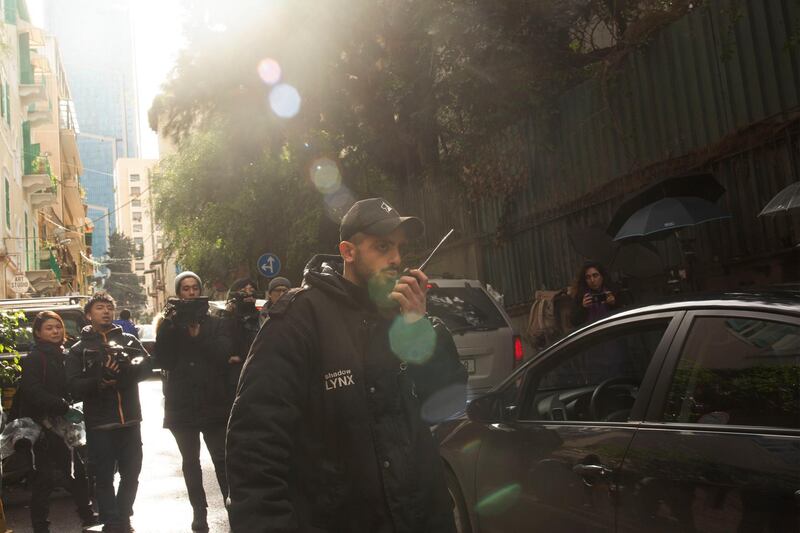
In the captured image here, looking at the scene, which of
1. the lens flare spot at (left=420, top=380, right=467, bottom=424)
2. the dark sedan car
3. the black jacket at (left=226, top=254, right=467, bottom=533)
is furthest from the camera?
the dark sedan car

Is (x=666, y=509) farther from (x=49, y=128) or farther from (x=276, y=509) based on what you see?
(x=49, y=128)

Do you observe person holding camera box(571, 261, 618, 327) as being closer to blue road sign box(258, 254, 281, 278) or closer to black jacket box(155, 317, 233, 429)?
black jacket box(155, 317, 233, 429)

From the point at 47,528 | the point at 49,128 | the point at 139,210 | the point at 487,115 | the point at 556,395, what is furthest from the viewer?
the point at 139,210

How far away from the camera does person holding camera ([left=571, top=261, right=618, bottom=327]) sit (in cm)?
800

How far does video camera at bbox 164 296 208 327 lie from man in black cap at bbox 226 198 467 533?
13.9 ft

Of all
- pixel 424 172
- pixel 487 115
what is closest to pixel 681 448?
pixel 487 115

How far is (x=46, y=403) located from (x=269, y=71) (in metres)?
11.7

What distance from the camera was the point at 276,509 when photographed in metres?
2.23

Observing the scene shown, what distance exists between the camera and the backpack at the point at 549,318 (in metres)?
9.15

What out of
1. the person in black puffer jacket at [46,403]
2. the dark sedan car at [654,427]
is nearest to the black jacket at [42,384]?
the person in black puffer jacket at [46,403]

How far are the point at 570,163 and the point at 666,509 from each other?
9.91 meters

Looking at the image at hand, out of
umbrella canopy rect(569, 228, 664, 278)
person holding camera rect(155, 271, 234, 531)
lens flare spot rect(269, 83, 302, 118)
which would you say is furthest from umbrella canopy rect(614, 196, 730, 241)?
lens flare spot rect(269, 83, 302, 118)

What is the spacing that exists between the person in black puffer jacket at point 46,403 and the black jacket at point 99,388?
1.71 feet

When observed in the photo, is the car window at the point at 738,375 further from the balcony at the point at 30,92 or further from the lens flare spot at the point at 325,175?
the balcony at the point at 30,92
